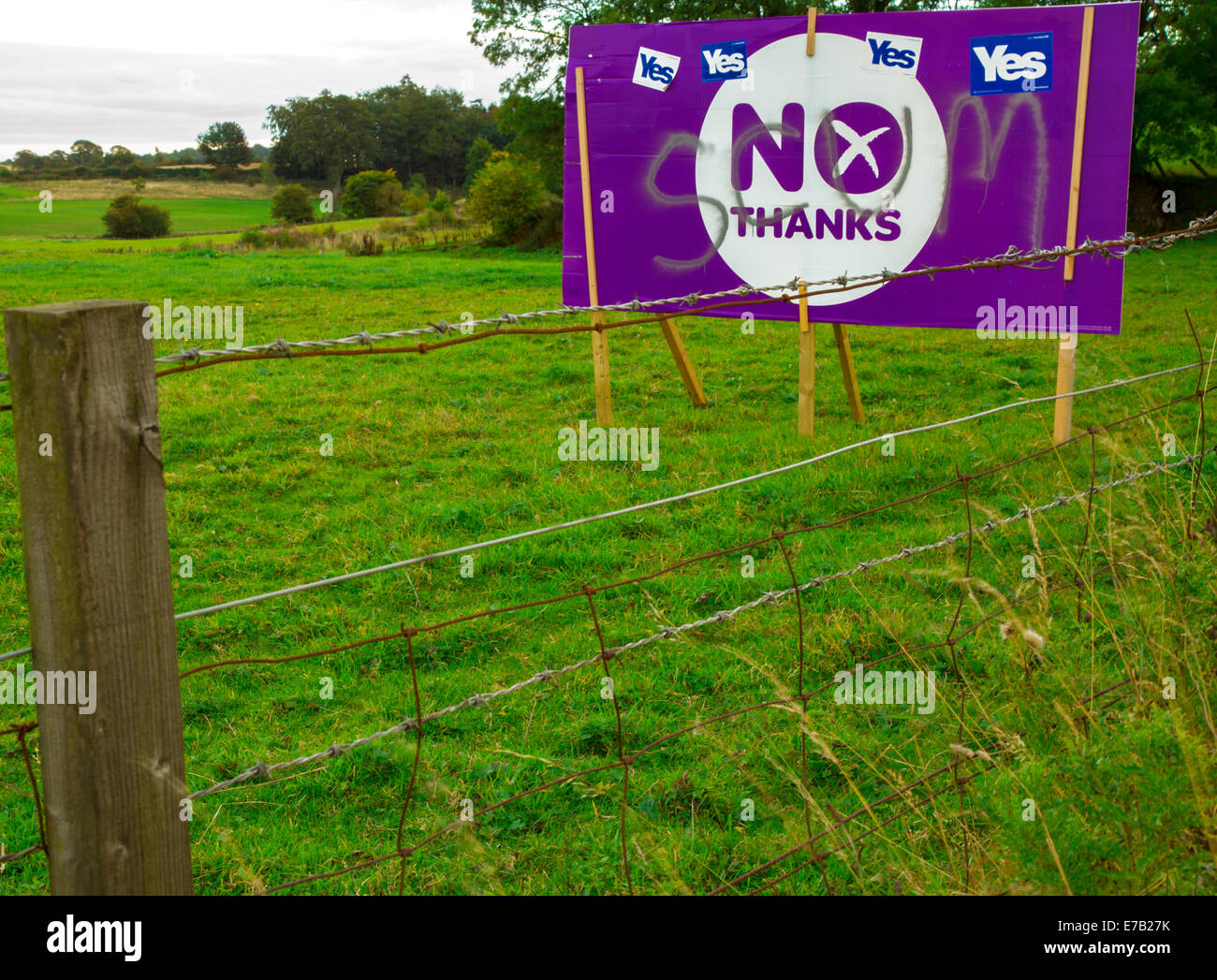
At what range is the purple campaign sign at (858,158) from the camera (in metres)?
7.23

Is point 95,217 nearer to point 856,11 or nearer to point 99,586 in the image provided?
point 856,11

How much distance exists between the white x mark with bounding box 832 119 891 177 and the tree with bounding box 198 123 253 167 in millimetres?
68431

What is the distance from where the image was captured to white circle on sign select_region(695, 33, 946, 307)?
7691mm

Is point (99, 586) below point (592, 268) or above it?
below

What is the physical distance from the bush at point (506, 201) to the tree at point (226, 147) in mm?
43344

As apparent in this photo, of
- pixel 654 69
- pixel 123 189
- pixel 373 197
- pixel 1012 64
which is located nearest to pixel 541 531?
pixel 1012 64

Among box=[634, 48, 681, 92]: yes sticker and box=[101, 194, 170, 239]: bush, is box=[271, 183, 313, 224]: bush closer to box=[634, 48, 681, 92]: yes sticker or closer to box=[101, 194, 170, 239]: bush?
box=[101, 194, 170, 239]: bush

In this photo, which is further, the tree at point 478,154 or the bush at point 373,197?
the tree at point 478,154

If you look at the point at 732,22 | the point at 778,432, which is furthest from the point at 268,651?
the point at 732,22

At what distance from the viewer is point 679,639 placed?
370 centimetres

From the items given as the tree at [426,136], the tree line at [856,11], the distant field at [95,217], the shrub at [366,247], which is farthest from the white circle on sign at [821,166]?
the tree at [426,136]

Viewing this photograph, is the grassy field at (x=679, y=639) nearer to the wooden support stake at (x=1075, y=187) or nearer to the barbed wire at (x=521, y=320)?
the wooden support stake at (x=1075, y=187)

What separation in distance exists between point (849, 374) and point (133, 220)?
41890 mm

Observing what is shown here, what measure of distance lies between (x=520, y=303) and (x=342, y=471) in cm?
947
